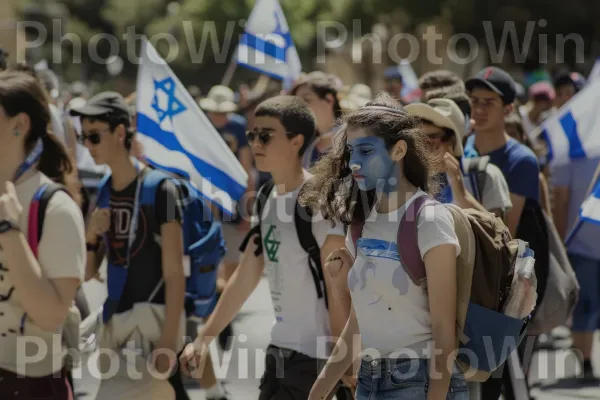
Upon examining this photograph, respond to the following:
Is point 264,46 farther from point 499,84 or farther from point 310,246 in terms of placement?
point 310,246

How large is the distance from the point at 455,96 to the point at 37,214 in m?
2.91

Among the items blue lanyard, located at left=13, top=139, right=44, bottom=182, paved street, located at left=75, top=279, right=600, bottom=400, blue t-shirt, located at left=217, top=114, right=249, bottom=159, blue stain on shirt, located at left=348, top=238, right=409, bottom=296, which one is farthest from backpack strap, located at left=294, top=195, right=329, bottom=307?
blue t-shirt, located at left=217, top=114, right=249, bottom=159

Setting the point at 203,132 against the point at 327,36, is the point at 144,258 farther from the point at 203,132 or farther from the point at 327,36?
the point at 327,36

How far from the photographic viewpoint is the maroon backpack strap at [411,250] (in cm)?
384

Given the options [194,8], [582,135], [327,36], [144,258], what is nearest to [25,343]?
[144,258]

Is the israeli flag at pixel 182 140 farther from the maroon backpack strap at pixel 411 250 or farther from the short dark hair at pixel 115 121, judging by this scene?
the maroon backpack strap at pixel 411 250

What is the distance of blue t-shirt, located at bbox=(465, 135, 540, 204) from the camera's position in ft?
20.1

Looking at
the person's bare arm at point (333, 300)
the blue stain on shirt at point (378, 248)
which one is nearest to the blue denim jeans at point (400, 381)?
the blue stain on shirt at point (378, 248)

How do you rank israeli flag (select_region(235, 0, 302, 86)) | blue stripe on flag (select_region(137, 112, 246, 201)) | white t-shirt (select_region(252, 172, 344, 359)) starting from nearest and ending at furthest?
white t-shirt (select_region(252, 172, 344, 359))
blue stripe on flag (select_region(137, 112, 246, 201))
israeli flag (select_region(235, 0, 302, 86))

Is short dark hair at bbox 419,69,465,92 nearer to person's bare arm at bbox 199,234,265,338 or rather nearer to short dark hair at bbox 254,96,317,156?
short dark hair at bbox 254,96,317,156

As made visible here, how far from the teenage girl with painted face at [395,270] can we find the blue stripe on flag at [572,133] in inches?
167

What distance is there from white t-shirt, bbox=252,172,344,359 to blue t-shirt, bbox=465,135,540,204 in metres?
1.40

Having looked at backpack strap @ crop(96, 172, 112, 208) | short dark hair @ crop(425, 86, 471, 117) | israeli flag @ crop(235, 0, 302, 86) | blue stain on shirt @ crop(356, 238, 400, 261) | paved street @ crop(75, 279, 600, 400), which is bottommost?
paved street @ crop(75, 279, 600, 400)

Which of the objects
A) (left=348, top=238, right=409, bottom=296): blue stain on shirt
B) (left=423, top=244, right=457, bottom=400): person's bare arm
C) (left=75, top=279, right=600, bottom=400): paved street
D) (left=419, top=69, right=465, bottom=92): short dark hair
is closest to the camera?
(left=423, top=244, right=457, bottom=400): person's bare arm
